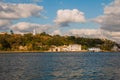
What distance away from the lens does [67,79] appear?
5362cm

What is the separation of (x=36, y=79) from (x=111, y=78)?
12.9 m

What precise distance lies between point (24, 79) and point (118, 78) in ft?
52.2

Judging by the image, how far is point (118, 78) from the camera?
54562mm

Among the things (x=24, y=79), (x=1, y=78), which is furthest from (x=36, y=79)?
(x=1, y=78)

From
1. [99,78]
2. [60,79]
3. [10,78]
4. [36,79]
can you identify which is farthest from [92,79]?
[10,78]

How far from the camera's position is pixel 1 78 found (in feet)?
180

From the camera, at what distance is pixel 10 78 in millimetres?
54906

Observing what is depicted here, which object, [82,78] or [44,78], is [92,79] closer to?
[82,78]

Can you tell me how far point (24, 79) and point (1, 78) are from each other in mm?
4311

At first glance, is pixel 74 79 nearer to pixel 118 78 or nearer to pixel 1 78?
pixel 118 78

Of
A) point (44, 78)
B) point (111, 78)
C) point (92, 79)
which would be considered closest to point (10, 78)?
point (44, 78)

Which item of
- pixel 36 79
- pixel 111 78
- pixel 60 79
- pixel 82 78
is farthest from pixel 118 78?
pixel 36 79

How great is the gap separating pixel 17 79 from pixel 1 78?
10.5 feet

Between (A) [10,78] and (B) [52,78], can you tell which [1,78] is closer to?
(A) [10,78]
